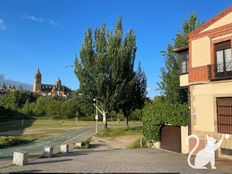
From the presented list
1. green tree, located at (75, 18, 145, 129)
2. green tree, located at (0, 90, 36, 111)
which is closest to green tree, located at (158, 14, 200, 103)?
green tree, located at (75, 18, 145, 129)

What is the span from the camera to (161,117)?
23.3m

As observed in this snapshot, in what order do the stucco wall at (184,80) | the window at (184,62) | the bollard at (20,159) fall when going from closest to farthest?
the bollard at (20,159)
the stucco wall at (184,80)
the window at (184,62)

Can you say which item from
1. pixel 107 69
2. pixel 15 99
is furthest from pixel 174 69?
pixel 15 99

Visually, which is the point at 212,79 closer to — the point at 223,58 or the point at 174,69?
the point at 223,58

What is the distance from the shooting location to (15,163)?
15.5m

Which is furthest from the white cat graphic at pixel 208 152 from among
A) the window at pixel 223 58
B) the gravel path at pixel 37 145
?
the gravel path at pixel 37 145

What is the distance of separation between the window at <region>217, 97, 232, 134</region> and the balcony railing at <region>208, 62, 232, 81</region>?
1.27 meters

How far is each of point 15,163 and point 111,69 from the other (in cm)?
2954

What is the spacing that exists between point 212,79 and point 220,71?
662 mm

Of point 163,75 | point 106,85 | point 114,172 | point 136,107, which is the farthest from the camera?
point 136,107

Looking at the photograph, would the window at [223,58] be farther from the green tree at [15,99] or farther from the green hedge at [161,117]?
the green tree at [15,99]

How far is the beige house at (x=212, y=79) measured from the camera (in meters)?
18.2

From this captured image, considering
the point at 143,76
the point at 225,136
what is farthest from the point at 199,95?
the point at 143,76

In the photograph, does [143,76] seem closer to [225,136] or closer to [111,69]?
[111,69]
